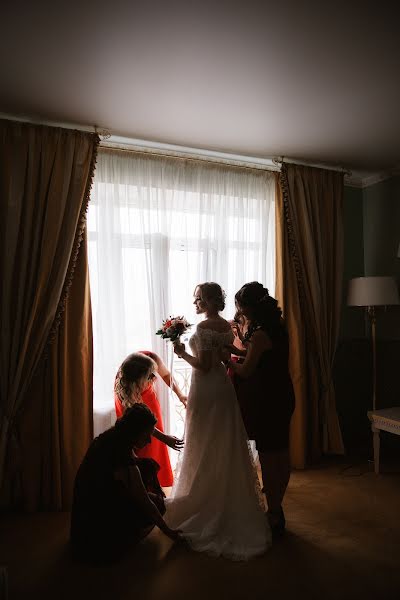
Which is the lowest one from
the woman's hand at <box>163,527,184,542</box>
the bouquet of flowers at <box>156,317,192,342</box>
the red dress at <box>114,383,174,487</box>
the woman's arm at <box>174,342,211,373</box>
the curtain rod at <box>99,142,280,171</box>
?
the woman's hand at <box>163,527,184,542</box>

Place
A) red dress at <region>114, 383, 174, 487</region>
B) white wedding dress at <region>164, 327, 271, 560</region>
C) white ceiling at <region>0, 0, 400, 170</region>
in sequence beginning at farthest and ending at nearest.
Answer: red dress at <region>114, 383, 174, 487</region> → white wedding dress at <region>164, 327, 271, 560</region> → white ceiling at <region>0, 0, 400, 170</region>

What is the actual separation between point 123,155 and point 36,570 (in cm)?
292

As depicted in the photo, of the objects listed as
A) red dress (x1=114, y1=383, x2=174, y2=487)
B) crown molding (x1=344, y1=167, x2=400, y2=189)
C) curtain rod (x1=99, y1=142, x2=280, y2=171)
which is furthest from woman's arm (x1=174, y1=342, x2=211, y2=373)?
crown molding (x1=344, y1=167, x2=400, y2=189)

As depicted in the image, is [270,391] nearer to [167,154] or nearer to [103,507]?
[103,507]

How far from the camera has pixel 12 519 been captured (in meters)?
3.06

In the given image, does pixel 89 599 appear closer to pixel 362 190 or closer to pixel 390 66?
pixel 390 66

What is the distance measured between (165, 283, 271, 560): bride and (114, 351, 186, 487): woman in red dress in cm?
21

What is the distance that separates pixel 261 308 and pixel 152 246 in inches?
50.7

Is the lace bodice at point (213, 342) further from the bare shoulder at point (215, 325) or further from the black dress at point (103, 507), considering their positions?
the black dress at point (103, 507)

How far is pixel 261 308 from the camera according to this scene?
278 centimetres

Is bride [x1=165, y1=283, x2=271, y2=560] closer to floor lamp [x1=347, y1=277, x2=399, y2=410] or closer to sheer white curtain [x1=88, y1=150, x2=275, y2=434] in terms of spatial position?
sheer white curtain [x1=88, y1=150, x2=275, y2=434]

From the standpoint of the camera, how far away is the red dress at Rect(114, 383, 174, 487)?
3232 mm

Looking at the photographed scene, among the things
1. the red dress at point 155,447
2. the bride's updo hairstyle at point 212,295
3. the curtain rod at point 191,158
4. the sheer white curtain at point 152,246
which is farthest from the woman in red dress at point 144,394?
the curtain rod at point 191,158

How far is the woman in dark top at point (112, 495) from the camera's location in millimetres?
2398
